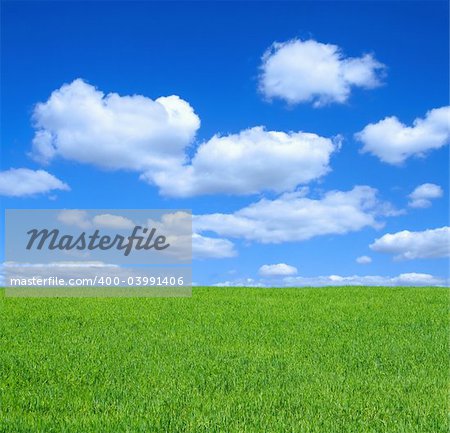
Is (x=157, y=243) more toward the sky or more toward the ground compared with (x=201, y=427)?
more toward the sky

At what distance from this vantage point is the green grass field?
795 centimetres

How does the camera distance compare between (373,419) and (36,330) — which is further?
(36,330)

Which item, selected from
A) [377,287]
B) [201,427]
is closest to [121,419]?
[201,427]

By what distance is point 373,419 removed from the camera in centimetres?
812

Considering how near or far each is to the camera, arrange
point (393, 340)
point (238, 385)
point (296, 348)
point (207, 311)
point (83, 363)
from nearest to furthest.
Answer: point (238, 385), point (83, 363), point (296, 348), point (393, 340), point (207, 311)

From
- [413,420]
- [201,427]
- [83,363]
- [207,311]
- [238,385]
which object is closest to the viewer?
[201,427]

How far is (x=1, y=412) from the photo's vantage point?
8336 millimetres

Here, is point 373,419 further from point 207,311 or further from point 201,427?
point 207,311

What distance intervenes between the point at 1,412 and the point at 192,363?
4.14 m

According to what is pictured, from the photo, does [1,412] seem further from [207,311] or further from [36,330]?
[207,311]

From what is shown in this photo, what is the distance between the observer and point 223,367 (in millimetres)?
11125

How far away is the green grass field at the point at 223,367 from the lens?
7.95m

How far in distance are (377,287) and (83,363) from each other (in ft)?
61.8

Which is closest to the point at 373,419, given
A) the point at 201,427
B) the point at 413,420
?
the point at 413,420
